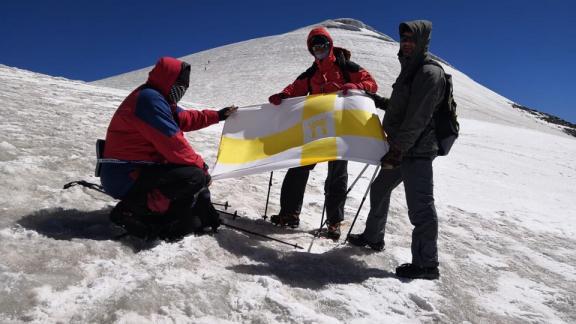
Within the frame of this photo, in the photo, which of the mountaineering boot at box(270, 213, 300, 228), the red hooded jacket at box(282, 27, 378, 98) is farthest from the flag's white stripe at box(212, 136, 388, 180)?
the mountaineering boot at box(270, 213, 300, 228)

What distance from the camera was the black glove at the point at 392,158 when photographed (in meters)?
3.99

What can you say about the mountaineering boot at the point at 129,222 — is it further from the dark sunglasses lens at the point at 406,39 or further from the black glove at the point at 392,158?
the dark sunglasses lens at the point at 406,39

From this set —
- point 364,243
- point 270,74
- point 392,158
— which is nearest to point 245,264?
point 364,243

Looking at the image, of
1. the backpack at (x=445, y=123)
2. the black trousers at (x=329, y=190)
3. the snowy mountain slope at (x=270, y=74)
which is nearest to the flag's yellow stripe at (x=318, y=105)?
the black trousers at (x=329, y=190)

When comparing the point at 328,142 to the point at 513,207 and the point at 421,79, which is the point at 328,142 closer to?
the point at 421,79

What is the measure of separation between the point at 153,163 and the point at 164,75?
82 cm

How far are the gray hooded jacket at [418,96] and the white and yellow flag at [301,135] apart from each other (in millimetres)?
390

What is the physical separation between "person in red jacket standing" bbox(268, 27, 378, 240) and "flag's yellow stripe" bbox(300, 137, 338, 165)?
550mm

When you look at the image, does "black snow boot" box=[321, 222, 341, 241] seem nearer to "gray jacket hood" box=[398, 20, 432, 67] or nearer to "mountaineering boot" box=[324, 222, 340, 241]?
"mountaineering boot" box=[324, 222, 340, 241]

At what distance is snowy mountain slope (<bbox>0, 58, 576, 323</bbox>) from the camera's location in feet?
9.48

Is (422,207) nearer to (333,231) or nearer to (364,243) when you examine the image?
Result: (364,243)

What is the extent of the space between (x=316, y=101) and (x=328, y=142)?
0.68 m

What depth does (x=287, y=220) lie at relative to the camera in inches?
203

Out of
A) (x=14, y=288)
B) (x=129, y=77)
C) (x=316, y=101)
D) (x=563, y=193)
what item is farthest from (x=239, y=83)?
(x=14, y=288)
